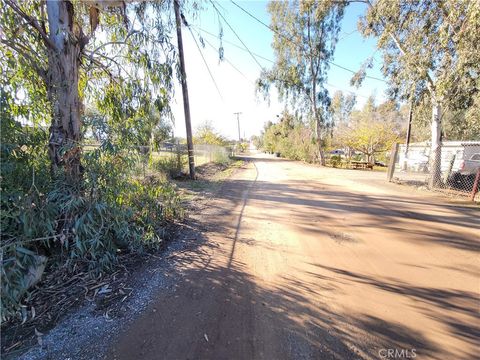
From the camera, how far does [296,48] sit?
66.8 ft

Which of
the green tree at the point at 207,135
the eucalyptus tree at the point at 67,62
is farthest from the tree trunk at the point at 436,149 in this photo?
the green tree at the point at 207,135

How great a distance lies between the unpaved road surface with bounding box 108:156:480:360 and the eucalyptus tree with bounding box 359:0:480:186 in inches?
188

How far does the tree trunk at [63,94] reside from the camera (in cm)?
327

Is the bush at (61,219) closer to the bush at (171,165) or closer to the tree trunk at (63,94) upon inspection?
the tree trunk at (63,94)

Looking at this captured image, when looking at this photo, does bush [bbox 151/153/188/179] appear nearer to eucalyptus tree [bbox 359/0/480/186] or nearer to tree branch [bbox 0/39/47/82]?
tree branch [bbox 0/39/47/82]

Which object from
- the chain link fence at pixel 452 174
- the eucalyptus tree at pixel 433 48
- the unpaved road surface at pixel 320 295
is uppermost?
the eucalyptus tree at pixel 433 48

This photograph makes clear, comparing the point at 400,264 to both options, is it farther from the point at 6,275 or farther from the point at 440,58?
the point at 440,58

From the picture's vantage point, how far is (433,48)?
8320 millimetres

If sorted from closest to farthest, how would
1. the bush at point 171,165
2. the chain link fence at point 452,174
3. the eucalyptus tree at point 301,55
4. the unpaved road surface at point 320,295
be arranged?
the unpaved road surface at point 320,295 < the chain link fence at point 452,174 < the bush at point 171,165 < the eucalyptus tree at point 301,55

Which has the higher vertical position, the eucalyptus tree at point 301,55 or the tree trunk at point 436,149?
the eucalyptus tree at point 301,55

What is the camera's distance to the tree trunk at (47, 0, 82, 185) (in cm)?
327

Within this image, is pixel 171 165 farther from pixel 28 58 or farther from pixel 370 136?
pixel 370 136

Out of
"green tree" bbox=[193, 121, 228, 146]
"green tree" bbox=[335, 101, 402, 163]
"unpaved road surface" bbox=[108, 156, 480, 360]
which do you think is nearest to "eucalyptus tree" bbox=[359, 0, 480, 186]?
"unpaved road surface" bbox=[108, 156, 480, 360]

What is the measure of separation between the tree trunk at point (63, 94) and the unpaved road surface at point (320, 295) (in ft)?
6.91
